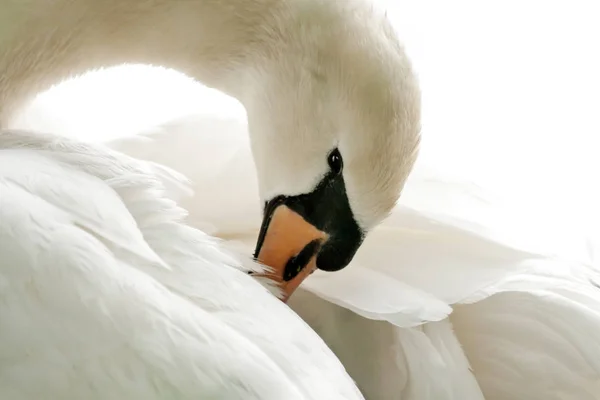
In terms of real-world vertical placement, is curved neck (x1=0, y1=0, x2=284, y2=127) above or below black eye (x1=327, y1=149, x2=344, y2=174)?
above

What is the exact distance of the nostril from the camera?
0.90 meters

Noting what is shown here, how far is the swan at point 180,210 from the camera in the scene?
62 centimetres

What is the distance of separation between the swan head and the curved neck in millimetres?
40

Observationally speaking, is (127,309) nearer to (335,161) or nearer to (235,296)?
(235,296)

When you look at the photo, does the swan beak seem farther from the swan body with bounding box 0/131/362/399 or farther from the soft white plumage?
the swan body with bounding box 0/131/362/399

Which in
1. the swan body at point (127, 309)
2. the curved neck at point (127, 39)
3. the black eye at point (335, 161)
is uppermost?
the curved neck at point (127, 39)

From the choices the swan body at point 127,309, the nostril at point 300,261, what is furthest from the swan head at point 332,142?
the swan body at point 127,309

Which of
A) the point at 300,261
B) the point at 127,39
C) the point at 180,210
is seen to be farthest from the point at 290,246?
the point at 127,39

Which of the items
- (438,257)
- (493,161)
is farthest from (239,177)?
(493,161)

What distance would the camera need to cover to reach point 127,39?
3.22 feet

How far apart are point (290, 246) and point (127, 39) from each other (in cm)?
27

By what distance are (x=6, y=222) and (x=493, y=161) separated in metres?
0.95

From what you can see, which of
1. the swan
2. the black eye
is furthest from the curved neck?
the black eye

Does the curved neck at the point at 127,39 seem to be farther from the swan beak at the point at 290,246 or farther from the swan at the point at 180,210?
the swan beak at the point at 290,246
